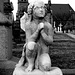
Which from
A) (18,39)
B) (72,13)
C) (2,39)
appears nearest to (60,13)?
(72,13)

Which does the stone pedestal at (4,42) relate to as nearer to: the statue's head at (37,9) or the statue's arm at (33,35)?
the statue's arm at (33,35)

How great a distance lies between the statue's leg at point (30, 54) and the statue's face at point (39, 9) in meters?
0.61

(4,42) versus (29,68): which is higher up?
(4,42)

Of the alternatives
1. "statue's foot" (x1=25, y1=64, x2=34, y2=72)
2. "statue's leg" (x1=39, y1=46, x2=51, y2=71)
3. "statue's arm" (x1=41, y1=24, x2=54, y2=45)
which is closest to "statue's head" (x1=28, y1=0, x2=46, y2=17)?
"statue's arm" (x1=41, y1=24, x2=54, y2=45)

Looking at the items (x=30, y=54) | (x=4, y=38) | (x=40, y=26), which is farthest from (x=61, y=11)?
(x=30, y=54)

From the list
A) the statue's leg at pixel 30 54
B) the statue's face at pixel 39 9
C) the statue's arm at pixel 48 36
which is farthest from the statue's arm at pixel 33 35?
the statue's face at pixel 39 9

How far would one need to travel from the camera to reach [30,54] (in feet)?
12.1

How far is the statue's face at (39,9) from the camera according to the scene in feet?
12.5

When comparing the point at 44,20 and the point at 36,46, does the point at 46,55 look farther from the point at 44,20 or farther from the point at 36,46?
the point at 44,20

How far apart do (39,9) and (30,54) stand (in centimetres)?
91

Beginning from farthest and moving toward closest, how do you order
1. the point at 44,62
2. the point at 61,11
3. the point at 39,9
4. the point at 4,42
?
1. the point at 61,11
2. the point at 4,42
3. the point at 39,9
4. the point at 44,62

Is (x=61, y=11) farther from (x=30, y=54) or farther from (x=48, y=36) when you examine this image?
(x=30, y=54)

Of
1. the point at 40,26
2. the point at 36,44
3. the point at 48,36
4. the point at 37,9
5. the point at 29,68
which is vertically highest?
the point at 37,9

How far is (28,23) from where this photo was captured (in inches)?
154
